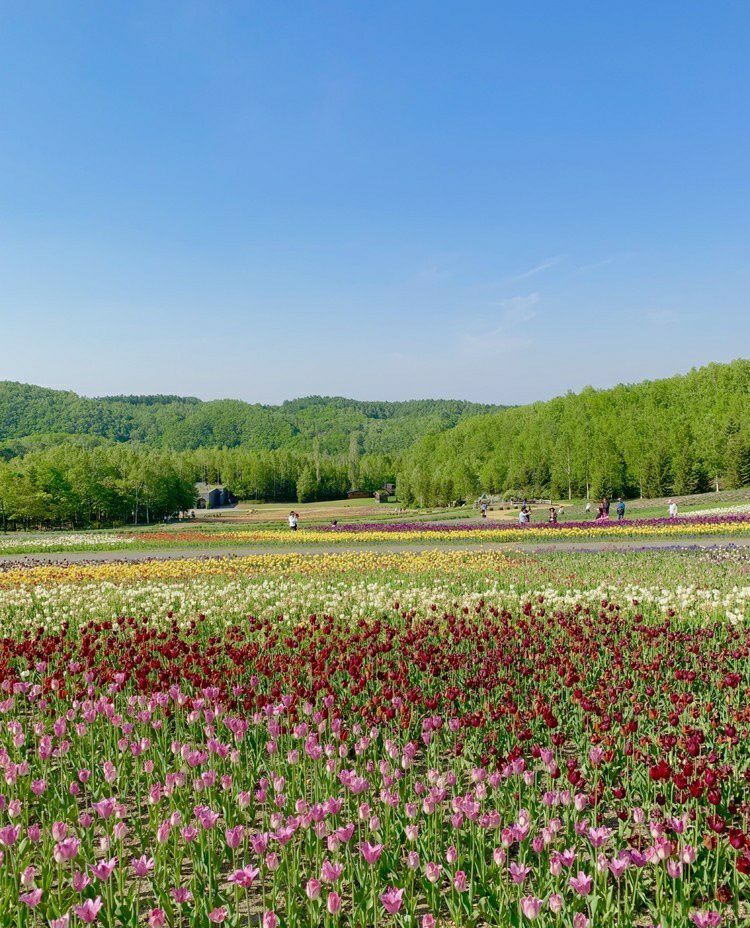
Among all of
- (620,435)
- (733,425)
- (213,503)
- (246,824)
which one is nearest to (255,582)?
(246,824)

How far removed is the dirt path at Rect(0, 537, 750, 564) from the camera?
23.2 meters

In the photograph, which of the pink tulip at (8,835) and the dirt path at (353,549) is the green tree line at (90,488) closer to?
the dirt path at (353,549)

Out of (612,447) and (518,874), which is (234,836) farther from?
(612,447)

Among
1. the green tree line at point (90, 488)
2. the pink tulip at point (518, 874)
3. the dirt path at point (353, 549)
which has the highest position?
the green tree line at point (90, 488)

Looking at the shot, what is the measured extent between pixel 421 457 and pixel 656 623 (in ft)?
337

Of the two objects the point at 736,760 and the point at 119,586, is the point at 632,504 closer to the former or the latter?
the point at 119,586

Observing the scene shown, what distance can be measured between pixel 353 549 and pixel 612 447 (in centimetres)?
6181

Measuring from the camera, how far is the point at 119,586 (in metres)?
14.0

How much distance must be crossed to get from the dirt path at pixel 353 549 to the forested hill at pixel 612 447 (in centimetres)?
4737

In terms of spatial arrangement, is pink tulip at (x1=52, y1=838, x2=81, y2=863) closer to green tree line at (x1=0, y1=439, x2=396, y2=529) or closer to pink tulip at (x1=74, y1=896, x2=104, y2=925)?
pink tulip at (x1=74, y1=896, x2=104, y2=925)

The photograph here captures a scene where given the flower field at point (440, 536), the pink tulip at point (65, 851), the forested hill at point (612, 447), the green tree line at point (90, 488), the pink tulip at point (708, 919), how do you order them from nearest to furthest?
the pink tulip at point (708, 919)
the pink tulip at point (65, 851)
the flower field at point (440, 536)
the green tree line at point (90, 488)
the forested hill at point (612, 447)

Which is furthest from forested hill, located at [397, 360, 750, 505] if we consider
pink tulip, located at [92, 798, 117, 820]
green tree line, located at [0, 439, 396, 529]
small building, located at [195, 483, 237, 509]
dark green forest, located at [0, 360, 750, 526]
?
pink tulip, located at [92, 798, 117, 820]

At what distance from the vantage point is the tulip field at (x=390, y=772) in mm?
3553

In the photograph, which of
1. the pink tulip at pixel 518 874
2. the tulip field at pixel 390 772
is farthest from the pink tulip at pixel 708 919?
the pink tulip at pixel 518 874
